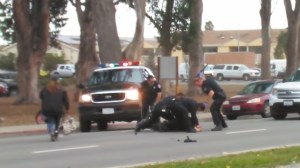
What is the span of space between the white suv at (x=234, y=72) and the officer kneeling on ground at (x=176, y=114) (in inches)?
2320

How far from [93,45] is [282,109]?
54.2ft

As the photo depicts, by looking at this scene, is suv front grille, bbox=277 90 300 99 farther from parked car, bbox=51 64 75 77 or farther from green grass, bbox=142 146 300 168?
parked car, bbox=51 64 75 77

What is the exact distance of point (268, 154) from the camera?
1253 cm

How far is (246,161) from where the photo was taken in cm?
1135

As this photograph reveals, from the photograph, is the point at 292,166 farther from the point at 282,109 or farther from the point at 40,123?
the point at 40,123

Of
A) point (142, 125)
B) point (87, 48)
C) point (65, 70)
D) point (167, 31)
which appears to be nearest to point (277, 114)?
point (142, 125)

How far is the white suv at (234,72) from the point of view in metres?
78.1

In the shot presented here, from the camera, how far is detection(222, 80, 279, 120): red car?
88.6 feet

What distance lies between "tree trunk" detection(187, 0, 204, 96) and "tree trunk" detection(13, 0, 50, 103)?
8732 millimetres

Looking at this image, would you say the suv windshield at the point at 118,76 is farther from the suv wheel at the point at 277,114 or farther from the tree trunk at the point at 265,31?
the tree trunk at the point at 265,31

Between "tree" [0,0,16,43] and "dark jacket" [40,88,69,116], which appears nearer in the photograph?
"dark jacket" [40,88,69,116]

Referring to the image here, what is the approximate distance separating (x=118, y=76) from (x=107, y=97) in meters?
1.06

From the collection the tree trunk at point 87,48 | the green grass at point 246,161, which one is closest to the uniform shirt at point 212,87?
the green grass at point 246,161

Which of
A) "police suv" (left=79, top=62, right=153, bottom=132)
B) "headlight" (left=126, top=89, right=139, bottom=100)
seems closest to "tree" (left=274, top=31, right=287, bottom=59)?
"police suv" (left=79, top=62, right=153, bottom=132)
